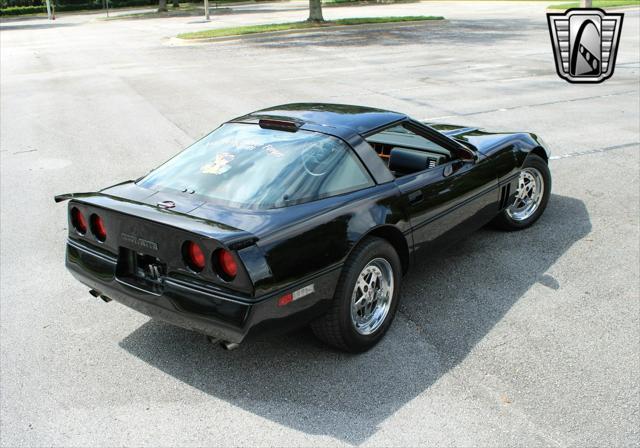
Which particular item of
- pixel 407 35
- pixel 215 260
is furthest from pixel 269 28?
pixel 215 260

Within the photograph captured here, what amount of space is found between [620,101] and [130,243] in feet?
38.0

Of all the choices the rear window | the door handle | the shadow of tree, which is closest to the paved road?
the door handle

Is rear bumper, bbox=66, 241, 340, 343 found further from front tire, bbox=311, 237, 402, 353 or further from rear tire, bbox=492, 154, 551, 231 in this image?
rear tire, bbox=492, 154, 551, 231

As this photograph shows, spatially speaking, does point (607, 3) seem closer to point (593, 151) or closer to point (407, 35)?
point (407, 35)

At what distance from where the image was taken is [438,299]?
5.08 m

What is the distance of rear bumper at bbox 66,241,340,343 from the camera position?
3.64m

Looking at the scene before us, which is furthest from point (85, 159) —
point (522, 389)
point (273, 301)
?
point (522, 389)

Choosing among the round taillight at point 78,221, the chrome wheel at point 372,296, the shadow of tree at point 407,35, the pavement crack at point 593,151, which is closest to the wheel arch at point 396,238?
the chrome wheel at point 372,296

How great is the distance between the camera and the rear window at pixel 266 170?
4.17 m

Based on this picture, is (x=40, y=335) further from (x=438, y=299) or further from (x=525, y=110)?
(x=525, y=110)

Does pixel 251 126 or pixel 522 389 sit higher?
pixel 251 126

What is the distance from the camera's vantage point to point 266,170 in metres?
4.31

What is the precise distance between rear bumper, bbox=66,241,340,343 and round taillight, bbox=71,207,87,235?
24 centimetres

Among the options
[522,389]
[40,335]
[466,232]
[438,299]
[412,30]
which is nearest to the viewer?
[522,389]
